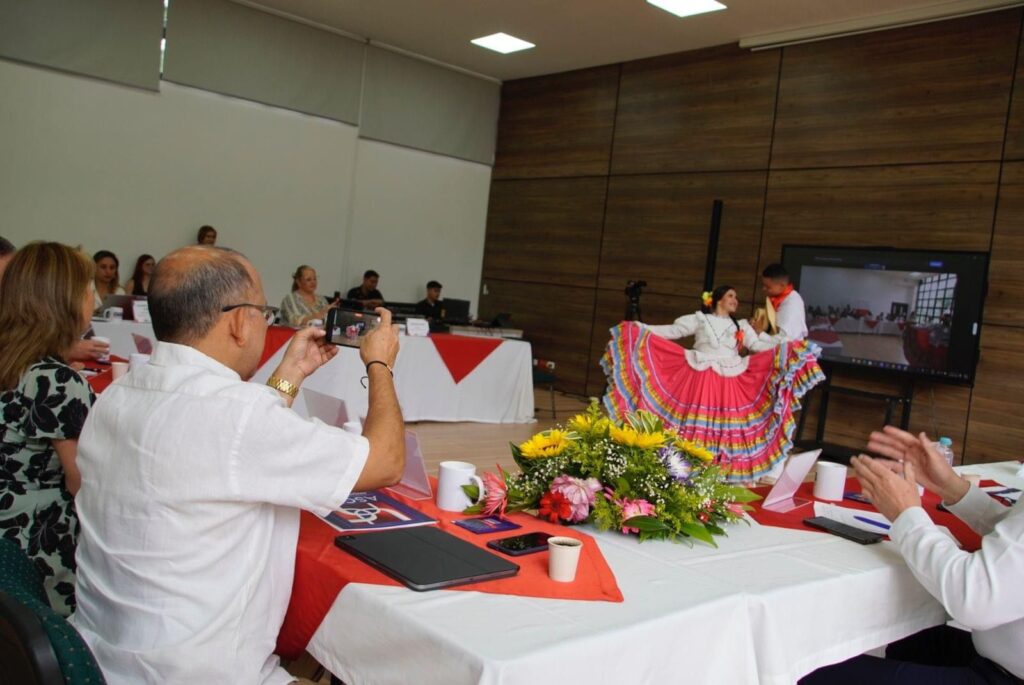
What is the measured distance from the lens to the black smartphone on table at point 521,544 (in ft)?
4.86

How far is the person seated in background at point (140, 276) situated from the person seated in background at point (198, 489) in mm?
6874

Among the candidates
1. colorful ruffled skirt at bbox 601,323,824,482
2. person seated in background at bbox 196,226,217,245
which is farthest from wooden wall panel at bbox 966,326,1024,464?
person seated in background at bbox 196,226,217,245

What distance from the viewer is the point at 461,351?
671 centimetres

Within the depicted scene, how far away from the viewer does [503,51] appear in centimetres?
892

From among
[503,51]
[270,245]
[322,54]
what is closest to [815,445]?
[503,51]

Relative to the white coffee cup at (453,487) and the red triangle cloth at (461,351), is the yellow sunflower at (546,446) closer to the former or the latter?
the white coffee cup at (453,487)

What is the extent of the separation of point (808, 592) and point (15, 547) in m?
1.26

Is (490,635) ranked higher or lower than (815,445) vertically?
higher

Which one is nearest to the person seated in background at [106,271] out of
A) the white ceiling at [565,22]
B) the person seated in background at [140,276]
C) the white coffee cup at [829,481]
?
the person seated in background at [140,276]

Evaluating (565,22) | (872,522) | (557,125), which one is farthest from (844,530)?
(557,125)

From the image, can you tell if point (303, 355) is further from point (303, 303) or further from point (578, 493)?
point (303, 303)

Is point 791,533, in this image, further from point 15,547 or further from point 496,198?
point 496,198

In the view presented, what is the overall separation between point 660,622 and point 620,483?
42 cm

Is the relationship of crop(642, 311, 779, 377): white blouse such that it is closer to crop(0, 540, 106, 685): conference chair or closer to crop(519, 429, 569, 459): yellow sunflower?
crop(519, 429, 569, 459): yellow sunflower
